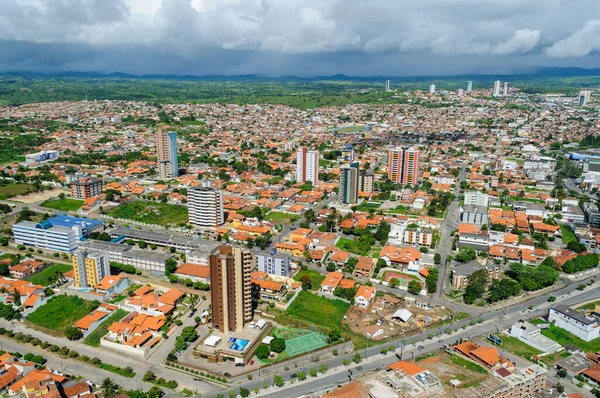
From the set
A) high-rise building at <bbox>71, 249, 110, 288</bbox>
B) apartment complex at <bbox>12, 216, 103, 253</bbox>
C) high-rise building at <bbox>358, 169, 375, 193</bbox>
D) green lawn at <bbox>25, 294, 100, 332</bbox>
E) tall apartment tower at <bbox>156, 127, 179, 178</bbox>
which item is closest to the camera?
green lawn at <bbox>25, 294, 100, 332</bbox>

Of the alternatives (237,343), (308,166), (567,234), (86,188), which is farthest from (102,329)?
(567,234)

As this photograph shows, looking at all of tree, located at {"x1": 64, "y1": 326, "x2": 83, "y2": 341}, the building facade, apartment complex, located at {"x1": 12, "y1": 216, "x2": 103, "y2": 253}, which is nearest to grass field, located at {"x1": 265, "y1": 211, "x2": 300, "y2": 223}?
the building facade

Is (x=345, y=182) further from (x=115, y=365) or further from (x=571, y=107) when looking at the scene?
(x=571, y=107)

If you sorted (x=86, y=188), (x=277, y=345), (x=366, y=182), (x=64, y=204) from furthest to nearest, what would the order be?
1. (x=366, y=182)
2. (x=86, y=188)
3. (x=64, y=204)
4. (x=277, y=345)

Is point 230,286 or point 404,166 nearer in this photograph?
point 230,286

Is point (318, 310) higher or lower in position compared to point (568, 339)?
higher

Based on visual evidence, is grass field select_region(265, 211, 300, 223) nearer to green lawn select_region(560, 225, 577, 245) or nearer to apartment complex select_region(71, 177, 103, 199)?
apartment complex select_region(71, 177, 103, 199)

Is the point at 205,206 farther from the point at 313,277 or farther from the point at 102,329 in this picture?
the point at 102,329
